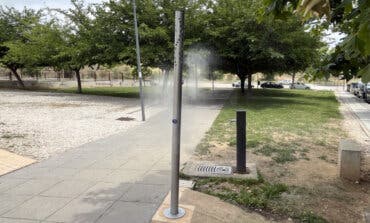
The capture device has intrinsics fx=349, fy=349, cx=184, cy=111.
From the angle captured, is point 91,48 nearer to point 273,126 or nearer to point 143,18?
point 143,18

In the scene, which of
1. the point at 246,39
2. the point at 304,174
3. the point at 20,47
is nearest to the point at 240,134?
the point at 304,174

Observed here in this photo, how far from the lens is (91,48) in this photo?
19328 millimetres

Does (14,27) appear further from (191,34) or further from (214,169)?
(214,169)

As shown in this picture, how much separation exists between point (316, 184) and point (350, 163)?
2.38ft

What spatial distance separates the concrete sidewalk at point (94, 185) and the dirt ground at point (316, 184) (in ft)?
4.27

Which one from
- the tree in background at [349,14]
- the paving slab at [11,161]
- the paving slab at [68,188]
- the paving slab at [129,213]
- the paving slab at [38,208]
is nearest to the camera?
the tree in background at [349,14]

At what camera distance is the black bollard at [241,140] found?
5.52 m

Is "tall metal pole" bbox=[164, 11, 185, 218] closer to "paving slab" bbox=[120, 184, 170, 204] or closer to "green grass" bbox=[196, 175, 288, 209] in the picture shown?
"paving slab" bbox=[120, 184, 170, 204]

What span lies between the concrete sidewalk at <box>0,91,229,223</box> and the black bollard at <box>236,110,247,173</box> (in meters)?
1.20

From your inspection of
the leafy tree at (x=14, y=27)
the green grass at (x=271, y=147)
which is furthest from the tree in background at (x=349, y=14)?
the leafy tree at (x=14, y=27)

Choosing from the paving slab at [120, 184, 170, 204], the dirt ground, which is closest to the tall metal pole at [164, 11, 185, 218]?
the paving slab at [120, 184, 170, 204]

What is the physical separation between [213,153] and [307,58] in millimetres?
14383

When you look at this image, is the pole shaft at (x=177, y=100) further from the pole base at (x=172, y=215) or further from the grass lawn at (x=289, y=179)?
the grass lawn at (x=289, y=179)

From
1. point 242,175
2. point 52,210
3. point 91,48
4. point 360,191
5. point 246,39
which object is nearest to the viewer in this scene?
point 52,210
